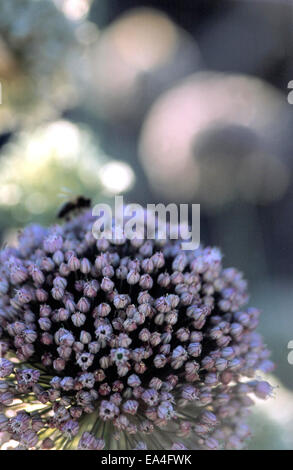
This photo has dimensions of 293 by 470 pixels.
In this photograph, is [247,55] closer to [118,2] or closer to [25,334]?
[118,2]

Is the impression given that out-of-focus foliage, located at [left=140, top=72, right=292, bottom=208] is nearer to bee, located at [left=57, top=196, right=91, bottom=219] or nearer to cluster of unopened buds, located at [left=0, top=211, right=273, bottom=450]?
bee, located at [left=57, top=196, right=91, bottom=219]

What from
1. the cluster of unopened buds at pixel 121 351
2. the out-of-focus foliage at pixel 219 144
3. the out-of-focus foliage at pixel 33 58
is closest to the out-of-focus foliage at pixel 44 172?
the out-of-focus foliage at pixel 33 58

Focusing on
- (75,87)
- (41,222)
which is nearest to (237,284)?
(41,222)

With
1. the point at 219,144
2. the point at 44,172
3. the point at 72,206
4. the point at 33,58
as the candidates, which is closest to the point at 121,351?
the point at 72,206

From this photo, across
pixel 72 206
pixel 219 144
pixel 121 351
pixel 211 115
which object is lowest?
pixel 121 351

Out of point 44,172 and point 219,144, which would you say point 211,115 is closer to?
point 219,144

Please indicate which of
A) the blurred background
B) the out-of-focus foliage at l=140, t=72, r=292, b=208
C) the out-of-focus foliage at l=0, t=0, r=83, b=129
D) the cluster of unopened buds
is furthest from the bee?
the out-of-focus foliage at l=140, t=72, r=292, b=208
